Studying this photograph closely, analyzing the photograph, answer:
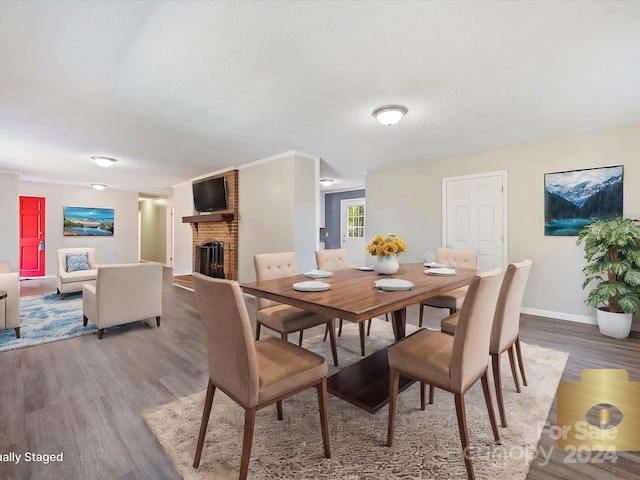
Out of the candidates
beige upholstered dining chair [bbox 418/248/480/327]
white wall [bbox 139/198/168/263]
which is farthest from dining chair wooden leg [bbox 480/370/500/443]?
white wall [bbox 139/198/168/263]

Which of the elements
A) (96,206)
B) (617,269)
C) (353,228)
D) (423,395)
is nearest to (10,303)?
(423,395)

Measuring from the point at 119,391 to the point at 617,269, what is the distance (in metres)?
4.69

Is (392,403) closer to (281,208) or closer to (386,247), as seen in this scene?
(386,247)

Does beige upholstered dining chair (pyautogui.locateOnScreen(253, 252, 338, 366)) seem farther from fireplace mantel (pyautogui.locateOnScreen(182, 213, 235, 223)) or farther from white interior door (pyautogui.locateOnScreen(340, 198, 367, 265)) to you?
white interior door (pyautogui.locateOnScreen(340, 198, 367, 265))

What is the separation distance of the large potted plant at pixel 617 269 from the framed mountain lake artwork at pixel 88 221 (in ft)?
33.7

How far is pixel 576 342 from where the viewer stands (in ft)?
10.1

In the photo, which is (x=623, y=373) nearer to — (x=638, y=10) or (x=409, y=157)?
(x=638, y=10)

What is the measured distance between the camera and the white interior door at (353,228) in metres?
8.47

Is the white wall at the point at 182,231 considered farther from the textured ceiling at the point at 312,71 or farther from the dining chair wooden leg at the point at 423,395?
Answer: the dining chair wooden leg at the point at 423,395

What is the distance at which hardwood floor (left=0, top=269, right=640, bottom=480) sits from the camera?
1.47 metres

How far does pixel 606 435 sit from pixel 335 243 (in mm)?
7499

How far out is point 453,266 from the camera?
3.41 m

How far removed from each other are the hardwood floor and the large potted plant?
0.69 ft

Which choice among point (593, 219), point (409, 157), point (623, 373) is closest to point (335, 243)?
point (409, 157)
